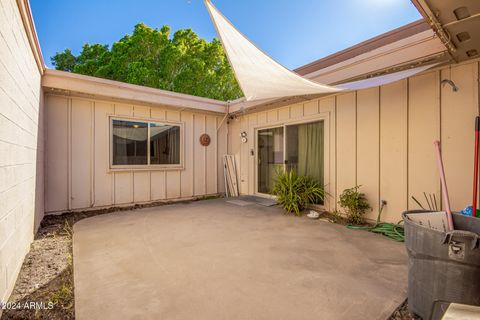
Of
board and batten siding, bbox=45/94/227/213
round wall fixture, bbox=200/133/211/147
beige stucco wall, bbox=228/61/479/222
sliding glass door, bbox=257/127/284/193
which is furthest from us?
round wall fixture, bbox=200/133/211/147

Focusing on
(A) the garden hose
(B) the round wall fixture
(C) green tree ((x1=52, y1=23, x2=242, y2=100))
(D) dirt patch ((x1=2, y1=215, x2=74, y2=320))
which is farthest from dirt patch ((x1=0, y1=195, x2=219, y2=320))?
(C) green tree ((x1=52, y1=23, x2=242, y2=100))

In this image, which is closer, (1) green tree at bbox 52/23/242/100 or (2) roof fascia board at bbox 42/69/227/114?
(2) roof fascia board at bbox 42/69/227/114

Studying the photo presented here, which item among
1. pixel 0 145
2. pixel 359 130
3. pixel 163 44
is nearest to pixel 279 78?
pixel 359 130

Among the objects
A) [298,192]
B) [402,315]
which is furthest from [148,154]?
[402,315]

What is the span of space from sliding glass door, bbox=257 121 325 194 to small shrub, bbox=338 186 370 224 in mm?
731

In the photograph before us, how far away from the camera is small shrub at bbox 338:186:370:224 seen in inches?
150

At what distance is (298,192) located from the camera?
4570 mm

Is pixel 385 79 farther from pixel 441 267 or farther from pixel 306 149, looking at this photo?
pixel 441 267

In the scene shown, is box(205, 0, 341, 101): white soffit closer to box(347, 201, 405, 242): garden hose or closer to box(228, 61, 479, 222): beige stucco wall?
box(228, 61, 479, 222): beige stucco wall

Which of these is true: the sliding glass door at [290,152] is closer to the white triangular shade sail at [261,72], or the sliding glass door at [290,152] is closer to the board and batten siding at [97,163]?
the white triangular shade sail at [261,72]

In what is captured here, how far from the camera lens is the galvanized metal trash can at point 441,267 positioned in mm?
1334

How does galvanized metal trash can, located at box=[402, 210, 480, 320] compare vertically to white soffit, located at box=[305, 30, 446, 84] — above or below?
below

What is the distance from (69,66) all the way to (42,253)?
16.0 meters

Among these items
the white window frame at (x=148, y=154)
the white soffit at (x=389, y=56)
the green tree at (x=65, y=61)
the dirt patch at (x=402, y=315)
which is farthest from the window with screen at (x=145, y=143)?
the green tree at (x=65, y=61)
